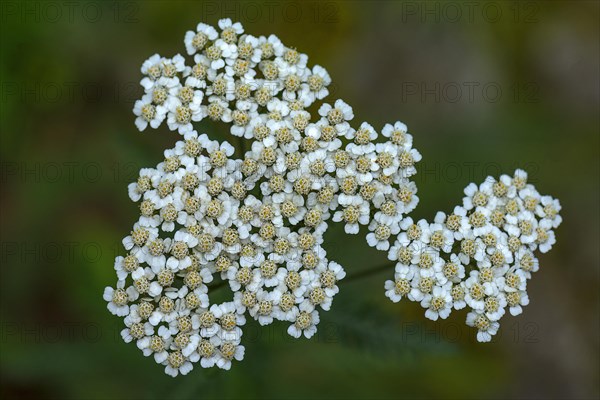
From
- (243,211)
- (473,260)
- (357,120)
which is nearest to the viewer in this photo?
(243,211)

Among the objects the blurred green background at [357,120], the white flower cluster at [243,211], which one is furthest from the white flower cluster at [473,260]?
the blurred green background at [357,120]

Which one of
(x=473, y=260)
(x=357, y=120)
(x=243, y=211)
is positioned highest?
(x=357, y=120)

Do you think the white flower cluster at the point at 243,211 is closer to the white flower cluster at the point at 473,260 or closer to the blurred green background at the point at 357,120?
the white flower cluster at the point at 473,260

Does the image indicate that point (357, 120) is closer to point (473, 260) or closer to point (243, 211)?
point (473, 260)

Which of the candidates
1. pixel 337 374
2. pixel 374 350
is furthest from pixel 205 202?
pixel 337 374

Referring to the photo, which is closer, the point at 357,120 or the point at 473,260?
the point at 473,260

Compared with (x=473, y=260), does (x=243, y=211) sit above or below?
below

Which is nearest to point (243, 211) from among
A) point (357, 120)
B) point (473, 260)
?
point (473, 260)

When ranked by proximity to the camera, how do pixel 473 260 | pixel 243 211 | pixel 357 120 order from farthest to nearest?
1. pixel 357 120
2. pixel 473 260
3. pixel 243 211

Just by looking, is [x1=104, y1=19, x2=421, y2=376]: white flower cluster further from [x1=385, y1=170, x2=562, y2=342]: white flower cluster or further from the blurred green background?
the blurred green background
